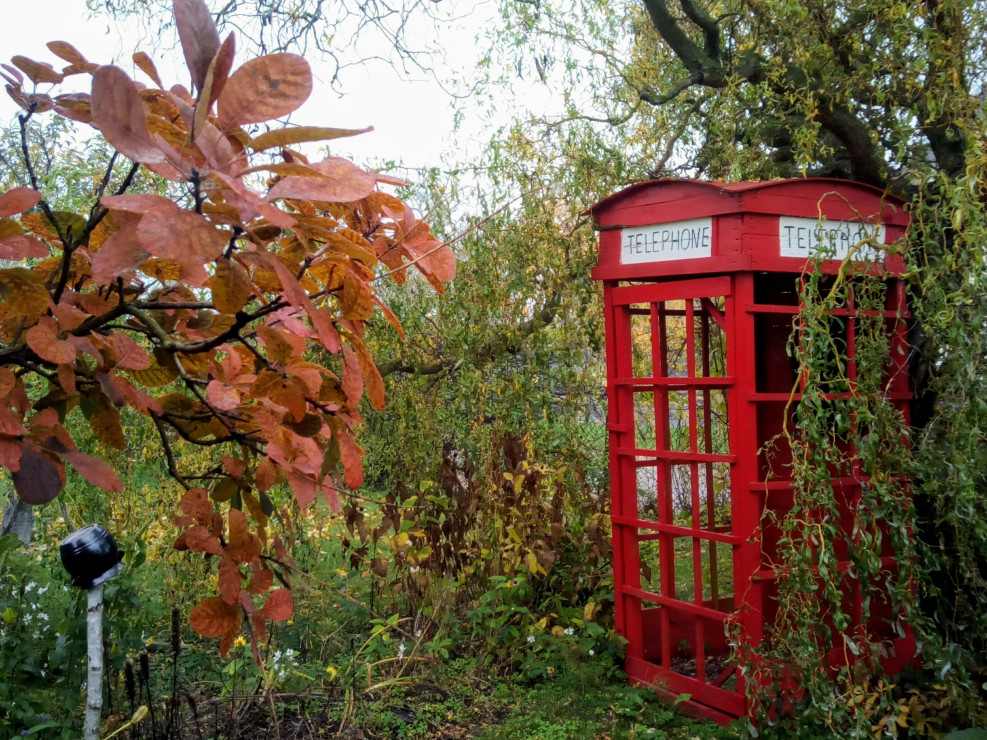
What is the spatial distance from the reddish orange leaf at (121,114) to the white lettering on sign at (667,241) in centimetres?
299

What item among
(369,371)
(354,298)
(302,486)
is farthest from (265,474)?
(354,298)

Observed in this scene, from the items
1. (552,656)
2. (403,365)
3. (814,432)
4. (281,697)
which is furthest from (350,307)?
(403,365)

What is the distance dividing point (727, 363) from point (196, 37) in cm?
316

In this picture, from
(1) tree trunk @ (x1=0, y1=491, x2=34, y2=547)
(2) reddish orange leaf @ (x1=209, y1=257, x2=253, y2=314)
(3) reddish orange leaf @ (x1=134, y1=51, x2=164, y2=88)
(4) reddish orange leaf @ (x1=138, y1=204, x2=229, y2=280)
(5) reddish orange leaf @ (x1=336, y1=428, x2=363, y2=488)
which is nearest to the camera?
(4) reddish orange leaf @ (x1=138, y1=204, x2=229, y2=280)

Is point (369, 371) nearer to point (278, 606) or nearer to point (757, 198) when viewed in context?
point (278, 606)

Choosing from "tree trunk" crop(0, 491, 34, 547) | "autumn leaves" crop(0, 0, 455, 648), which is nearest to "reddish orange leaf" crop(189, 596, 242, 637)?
"autumn leaves" crop(0, 0, 455, 648)

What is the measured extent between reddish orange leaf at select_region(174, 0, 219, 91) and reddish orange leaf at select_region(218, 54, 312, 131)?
0.12ft

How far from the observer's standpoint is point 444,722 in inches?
144

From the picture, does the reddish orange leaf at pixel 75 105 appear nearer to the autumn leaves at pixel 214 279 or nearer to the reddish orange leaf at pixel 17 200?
the autumn leaves at pixel 214 279

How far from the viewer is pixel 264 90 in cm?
86

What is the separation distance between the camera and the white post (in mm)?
2506

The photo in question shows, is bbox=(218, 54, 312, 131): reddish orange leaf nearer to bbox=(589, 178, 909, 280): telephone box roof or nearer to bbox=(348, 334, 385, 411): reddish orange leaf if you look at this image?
bbox=(348, 334, 385, 411): reddish orange leaf

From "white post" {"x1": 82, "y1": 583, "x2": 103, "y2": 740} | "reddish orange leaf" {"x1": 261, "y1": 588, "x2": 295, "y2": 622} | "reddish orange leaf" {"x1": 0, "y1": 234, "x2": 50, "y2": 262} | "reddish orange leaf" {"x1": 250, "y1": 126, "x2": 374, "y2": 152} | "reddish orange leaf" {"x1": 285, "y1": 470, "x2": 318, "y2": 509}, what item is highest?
"reddish orange leaf" {"x1": 250, "y1": 126, "x2": 374, "y2": 152}

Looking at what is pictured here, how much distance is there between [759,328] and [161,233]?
3690 millimetres
